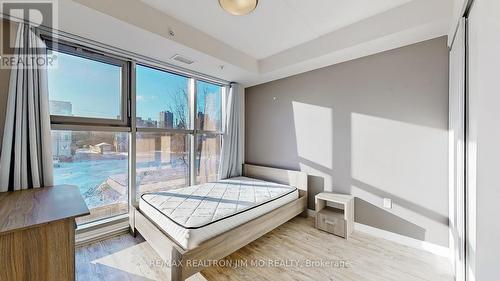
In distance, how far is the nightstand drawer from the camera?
2518 millimetres

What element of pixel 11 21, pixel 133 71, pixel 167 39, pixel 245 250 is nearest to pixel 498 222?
pixel 245 250

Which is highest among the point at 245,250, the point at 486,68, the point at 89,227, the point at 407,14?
the point at 407,14

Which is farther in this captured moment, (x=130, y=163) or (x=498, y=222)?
(x=130, y=163)

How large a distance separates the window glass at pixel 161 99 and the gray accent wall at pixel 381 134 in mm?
1821

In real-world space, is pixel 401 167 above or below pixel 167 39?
below

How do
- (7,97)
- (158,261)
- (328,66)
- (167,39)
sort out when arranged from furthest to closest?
(328,66), (167,39), (158,261), (7,97)

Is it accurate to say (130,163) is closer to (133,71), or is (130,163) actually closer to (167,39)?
(133,71)

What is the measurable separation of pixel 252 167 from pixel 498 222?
323 centimetres

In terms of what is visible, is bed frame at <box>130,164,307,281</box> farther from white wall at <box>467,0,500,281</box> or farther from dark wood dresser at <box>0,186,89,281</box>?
white wall at <box>467,0,500,281</box>

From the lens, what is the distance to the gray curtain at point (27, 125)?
180 centimetres

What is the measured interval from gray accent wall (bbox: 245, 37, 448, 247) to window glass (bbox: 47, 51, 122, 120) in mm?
2631

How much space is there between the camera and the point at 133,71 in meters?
2.75

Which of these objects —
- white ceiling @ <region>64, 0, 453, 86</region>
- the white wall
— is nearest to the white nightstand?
the white wall

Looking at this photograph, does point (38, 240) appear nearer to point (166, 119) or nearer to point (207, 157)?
point (166, 119)
